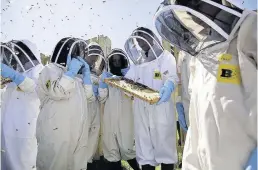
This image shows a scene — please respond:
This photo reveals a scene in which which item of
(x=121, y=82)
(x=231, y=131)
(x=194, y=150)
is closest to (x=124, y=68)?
(x=121, y=82)

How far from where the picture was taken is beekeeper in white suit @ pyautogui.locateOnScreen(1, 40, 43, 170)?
3.71 m

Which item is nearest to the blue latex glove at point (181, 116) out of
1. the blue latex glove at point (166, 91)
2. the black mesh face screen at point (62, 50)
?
the blue latex glove at point (166, 91)

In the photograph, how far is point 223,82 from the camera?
1.62 m

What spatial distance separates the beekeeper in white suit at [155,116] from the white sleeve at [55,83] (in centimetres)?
124

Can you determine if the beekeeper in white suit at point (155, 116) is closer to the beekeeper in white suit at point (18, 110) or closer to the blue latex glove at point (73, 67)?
the blue latex glove at point (73, 67)

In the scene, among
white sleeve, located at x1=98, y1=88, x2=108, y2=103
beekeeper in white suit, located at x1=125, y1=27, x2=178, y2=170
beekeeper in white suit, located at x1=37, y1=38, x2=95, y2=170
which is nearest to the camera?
beekeeper in white suit, located at x1=37, y1=38, x2=95, y2=170

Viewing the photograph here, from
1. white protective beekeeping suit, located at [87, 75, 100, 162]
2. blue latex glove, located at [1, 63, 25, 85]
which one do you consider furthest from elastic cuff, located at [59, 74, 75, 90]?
white protective beekeeping suit, located at [87, 75, 100, 162]

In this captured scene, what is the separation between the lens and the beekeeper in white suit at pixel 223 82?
1.52m

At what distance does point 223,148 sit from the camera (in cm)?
161

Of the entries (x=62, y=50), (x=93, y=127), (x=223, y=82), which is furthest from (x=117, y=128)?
(x=223, y=82)

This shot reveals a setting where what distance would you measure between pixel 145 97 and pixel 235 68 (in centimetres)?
241

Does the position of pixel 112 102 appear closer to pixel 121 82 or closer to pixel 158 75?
pixel 121 82

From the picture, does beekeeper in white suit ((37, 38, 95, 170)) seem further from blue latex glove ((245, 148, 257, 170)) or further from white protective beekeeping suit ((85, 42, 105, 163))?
blue latex glove ((245, 148, 257, 170))

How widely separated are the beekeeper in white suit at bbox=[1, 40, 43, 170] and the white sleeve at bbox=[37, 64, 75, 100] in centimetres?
18
